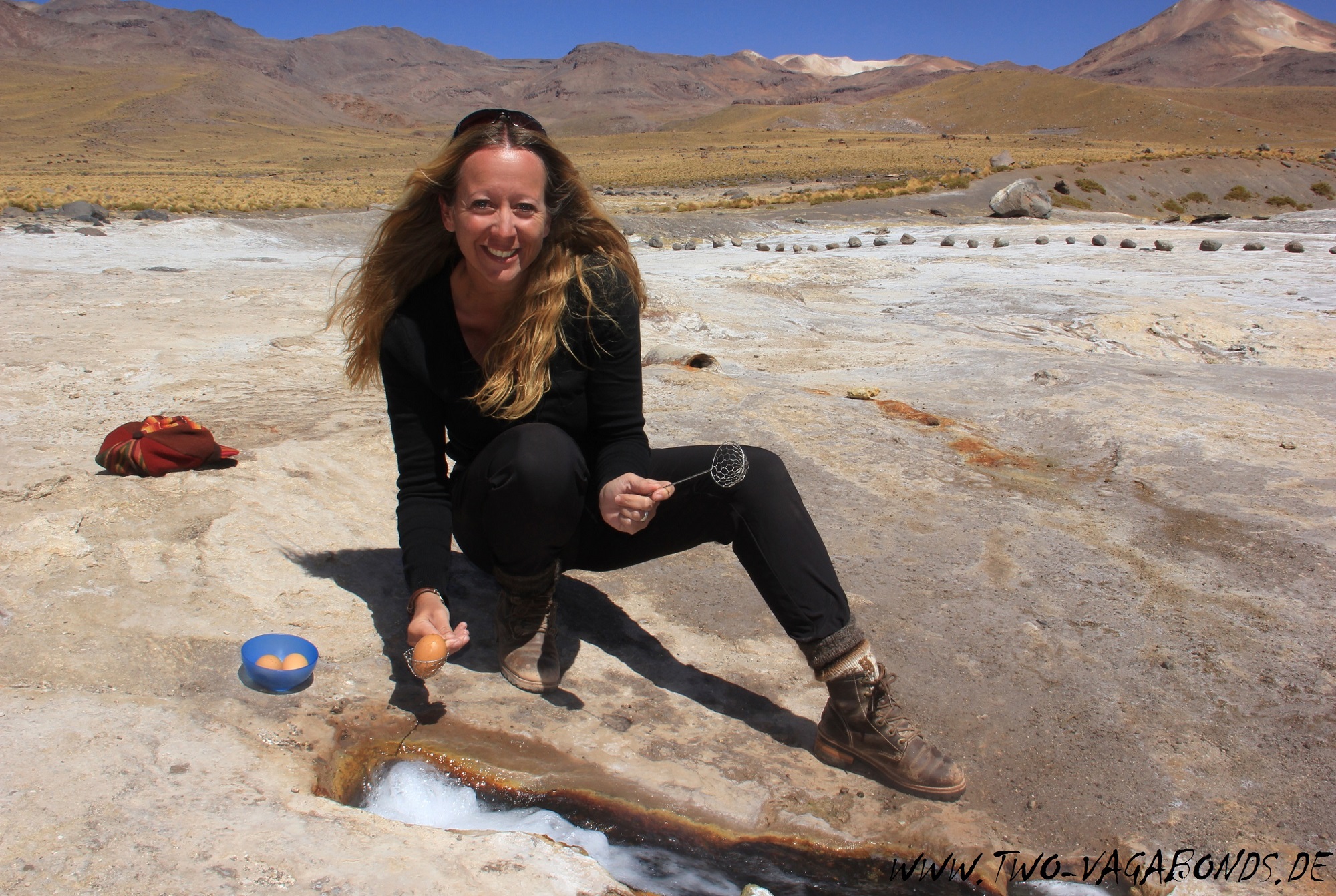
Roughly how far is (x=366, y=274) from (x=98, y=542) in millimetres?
999

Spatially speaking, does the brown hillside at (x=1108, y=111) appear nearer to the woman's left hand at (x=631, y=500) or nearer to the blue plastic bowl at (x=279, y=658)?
the woman's left hand at (x=631, y=500)

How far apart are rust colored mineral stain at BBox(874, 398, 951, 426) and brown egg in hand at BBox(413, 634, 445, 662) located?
299cm

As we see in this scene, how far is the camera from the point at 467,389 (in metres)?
2.05

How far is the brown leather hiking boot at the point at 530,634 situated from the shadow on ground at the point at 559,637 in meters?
0.06

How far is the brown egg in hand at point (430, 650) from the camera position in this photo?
1.74 m

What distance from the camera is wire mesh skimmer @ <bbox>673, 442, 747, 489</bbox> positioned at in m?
1.89

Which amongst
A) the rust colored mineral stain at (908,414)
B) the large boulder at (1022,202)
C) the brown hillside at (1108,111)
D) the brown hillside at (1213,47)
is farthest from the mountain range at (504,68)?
the rust colored mineral stain at (908,414)

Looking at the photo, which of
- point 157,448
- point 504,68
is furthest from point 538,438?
point 504,68

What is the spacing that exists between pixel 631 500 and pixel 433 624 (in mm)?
474

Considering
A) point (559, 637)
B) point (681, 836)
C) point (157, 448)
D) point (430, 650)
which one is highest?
point (157, 448)

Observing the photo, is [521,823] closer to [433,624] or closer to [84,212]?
[433,624]

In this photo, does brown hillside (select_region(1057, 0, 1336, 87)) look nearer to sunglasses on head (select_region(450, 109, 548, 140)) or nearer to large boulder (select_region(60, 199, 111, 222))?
large boulder (select_region(60, 199, 111, 222))

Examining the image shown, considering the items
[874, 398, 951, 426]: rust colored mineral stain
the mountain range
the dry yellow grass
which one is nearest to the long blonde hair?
[874, 398, 951, 426]: rust colored mineral stain

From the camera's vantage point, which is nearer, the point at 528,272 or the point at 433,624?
the point at 433,624
